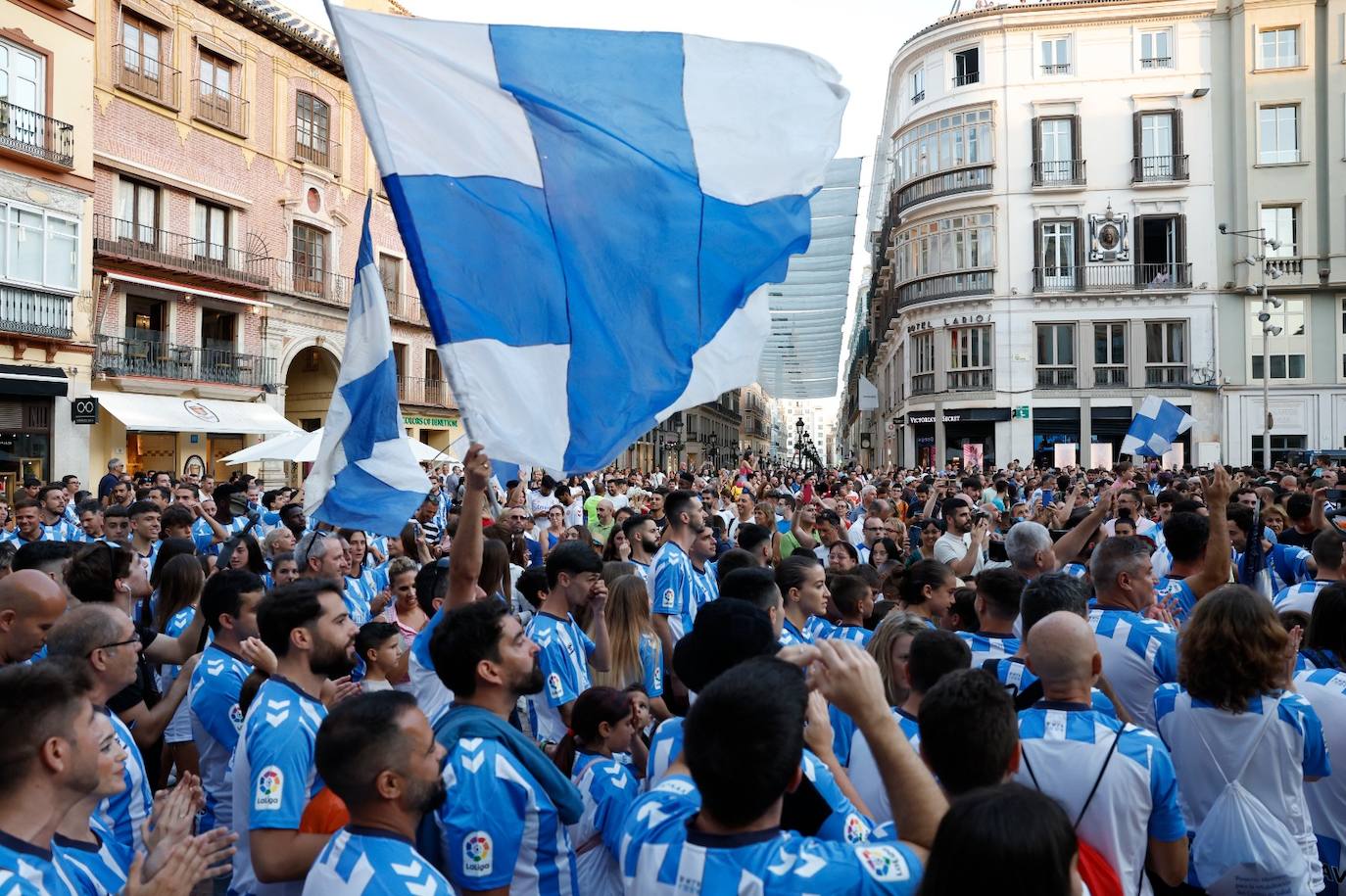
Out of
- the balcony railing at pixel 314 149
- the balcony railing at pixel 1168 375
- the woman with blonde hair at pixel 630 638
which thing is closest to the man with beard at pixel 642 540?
the woman with blonde hair at pixel 630 638

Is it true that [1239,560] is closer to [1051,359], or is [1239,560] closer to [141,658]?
[141,658]

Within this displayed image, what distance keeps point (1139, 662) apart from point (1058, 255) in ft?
114

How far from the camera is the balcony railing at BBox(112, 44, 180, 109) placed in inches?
968

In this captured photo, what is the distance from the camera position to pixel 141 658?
4.92 metres

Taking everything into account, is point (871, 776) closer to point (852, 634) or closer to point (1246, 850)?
point (1246, 850)

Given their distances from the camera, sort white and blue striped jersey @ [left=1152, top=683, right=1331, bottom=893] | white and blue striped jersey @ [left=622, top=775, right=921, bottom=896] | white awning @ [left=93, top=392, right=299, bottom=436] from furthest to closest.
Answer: white awning @ [left=93, top=392, right=299, bottom=436]
white and blue striped jersey @ [left=1152, top=683, right=1331, bottom=893]
white and blue striped jersey @ [left=622, top=775, right=921, bottom=896]

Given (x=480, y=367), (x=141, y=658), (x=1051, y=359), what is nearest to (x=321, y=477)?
(x=141, y=658)

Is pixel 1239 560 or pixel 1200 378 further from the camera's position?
pixel 1200 378

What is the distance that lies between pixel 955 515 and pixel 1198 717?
5.18 meters

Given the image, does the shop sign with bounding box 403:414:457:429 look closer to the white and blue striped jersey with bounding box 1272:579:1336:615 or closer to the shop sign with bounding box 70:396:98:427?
the shop sign with bounding box 70:396:98:427

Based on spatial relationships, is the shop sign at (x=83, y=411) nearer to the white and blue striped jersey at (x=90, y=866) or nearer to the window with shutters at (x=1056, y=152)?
the white and blue striped jersey at (x=90, y=866)

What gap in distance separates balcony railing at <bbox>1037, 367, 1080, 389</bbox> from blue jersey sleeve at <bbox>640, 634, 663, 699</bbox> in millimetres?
33411

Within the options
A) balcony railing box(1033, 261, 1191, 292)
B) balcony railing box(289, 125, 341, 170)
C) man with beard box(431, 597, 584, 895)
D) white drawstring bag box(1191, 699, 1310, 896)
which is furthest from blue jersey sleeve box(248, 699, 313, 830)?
balcony railing box(1033, 261, 1191, 292)

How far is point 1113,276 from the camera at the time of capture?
3616 centimetres
